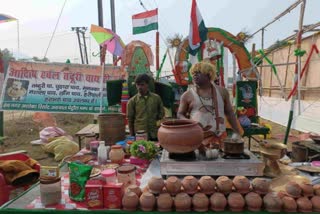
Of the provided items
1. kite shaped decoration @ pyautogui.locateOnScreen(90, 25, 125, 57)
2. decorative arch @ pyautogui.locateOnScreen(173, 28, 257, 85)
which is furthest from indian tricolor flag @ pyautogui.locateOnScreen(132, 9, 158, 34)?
kite shaped decoration @ pyautogui.locateOnScreen(90, 25, 125, 57)

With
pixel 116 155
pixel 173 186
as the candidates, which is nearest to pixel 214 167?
pixel 173 186

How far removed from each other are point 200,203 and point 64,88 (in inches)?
221

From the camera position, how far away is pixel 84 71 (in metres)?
6.40

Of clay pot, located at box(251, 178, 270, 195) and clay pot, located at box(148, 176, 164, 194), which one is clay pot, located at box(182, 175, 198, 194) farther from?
clay pot, located at box(251, 178, 270, 195)

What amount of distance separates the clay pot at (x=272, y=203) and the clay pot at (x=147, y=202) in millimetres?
630

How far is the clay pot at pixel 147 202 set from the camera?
151 cm

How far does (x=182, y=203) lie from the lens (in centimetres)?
150

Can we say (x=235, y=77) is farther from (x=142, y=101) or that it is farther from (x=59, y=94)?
(x=59, y=94)

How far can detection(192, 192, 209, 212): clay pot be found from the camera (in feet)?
4.91

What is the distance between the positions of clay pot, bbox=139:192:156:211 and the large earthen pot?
0.41m

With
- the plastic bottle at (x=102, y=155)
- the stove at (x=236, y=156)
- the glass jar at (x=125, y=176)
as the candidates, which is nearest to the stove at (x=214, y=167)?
the stove at (x=236, y=156)

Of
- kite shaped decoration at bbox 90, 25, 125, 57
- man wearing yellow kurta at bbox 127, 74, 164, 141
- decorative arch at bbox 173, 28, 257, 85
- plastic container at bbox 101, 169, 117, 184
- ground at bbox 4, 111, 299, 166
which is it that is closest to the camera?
plastic container at bbox 101, 169, 117, 184

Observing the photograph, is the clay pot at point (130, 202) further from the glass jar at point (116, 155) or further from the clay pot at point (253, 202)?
the glass jar at point (116, 155)

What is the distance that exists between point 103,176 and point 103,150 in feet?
1.83
